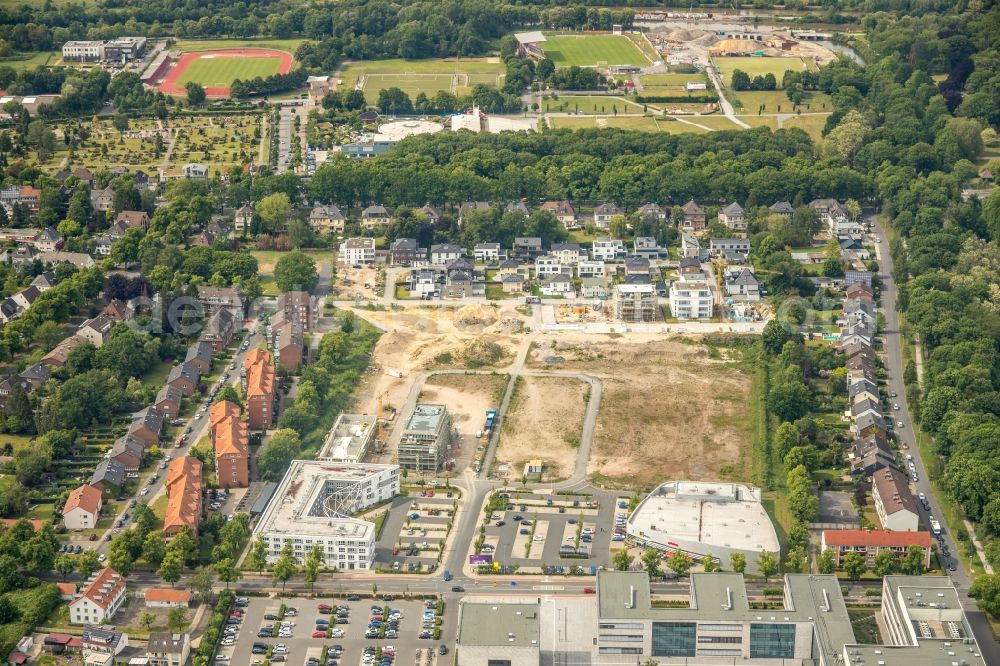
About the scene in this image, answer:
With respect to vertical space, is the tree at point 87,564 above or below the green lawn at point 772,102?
below

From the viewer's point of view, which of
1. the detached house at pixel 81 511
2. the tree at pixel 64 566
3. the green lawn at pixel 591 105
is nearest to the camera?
the tree at pixel 64 566

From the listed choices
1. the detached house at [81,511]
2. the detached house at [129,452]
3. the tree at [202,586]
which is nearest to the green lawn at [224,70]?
the detached house at [129,452]

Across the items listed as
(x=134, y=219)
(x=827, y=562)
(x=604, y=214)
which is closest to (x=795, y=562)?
(x=827, y=562)

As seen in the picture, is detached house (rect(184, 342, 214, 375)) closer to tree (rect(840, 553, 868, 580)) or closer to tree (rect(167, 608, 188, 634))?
tree (rect(167, 608, 188, 634))

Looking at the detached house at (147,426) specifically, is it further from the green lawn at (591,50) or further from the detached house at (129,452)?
the green lawn at (591,50)

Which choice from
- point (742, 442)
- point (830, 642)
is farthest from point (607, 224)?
point (830, 642)

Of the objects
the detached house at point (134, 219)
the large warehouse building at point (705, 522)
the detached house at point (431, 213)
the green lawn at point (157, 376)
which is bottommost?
the green lawn at point (157, 376)

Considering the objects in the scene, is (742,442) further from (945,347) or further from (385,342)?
(385,342)
